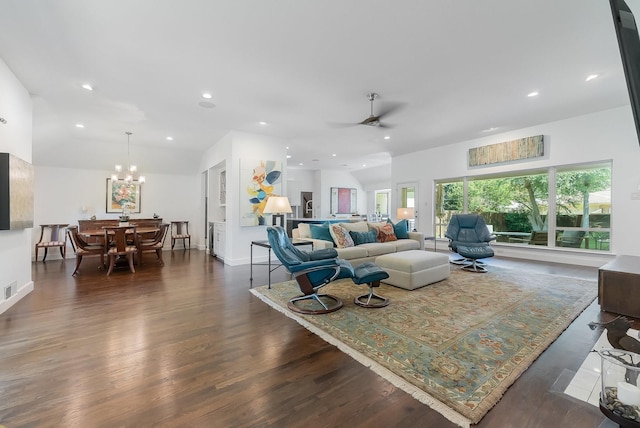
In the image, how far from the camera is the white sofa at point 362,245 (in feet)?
15.1

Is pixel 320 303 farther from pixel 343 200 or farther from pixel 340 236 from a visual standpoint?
pixel 343 200

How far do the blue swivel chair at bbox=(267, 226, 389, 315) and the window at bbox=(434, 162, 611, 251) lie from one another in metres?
5.13

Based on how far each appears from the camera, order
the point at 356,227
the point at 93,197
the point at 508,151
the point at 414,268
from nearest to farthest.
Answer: the point at 414,268 < the point at 356,227 < the point at 508,151 < the point at 93,197

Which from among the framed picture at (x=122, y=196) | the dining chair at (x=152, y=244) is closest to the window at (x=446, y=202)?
the dining chair at (x=152, y=244)

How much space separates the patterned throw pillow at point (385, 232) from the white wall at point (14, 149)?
537 cm

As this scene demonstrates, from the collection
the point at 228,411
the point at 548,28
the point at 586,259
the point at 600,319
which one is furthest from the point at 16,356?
the point at 586,259

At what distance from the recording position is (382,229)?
5.52m

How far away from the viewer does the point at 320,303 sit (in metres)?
3.23

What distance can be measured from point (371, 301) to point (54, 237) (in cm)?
801

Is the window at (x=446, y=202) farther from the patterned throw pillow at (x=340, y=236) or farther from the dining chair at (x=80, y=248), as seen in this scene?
the dining chair at (x=80, y=248)

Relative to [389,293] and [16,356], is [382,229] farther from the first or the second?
[16,356]

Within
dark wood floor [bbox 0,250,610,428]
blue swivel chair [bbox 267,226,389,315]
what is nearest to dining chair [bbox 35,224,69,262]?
dark wood floor [bbox 0,250,610,428]

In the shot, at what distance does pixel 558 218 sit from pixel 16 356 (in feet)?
28.1

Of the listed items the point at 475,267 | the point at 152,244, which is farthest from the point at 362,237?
the point at 152,244
